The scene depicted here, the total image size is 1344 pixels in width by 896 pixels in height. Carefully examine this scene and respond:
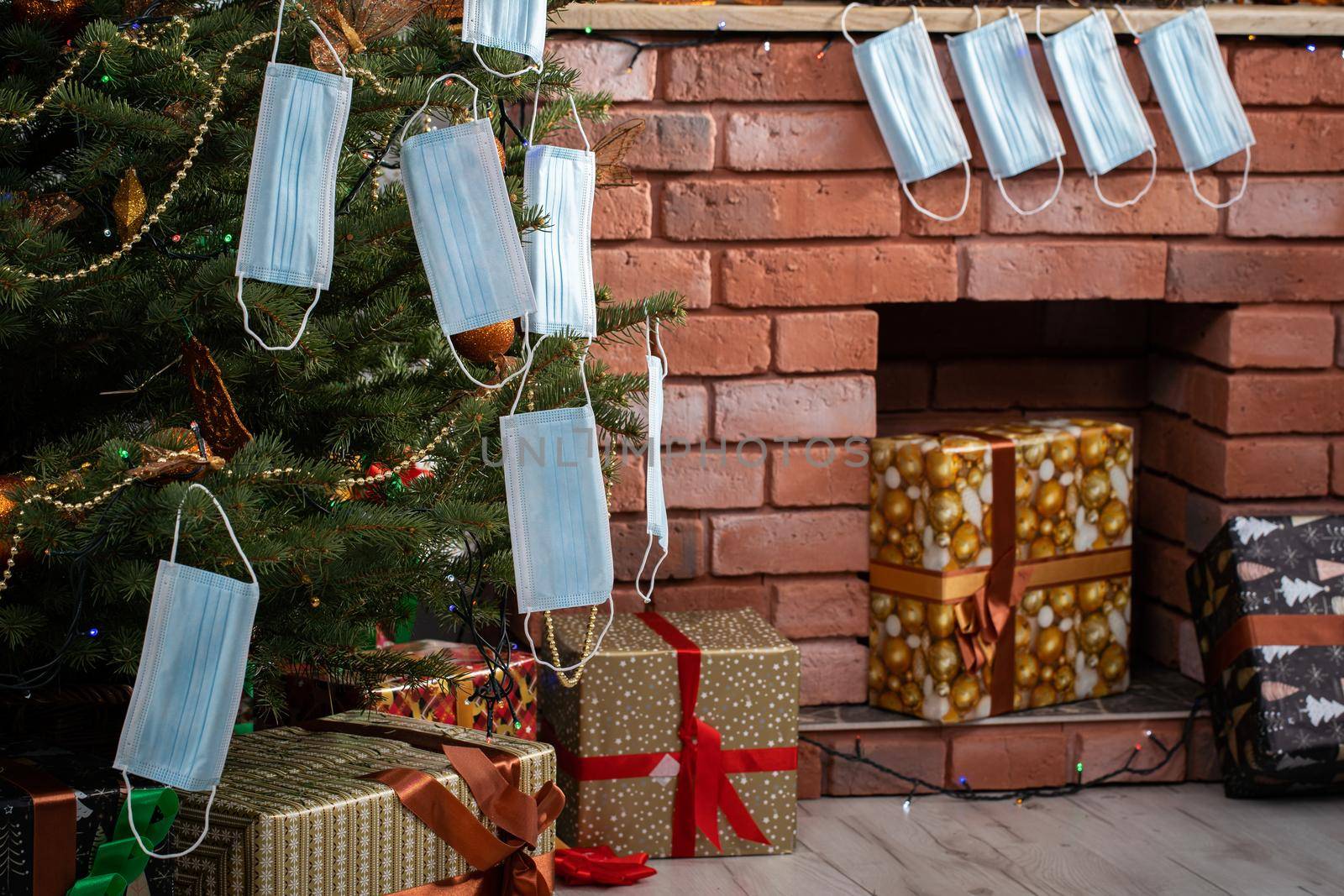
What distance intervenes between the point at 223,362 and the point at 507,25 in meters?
0.35

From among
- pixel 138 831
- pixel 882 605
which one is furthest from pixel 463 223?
pixel 882 605

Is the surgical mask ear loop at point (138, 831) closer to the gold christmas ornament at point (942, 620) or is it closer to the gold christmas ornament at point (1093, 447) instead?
the gold christmas ornament at point (942, 620)

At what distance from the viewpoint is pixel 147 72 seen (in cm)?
105

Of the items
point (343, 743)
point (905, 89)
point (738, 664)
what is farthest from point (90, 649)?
point (905, 89)

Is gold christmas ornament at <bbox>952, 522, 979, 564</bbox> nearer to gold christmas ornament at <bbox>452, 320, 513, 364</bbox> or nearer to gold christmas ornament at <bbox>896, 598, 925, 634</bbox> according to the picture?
gold christmas ornament at <bbox>896, 598, 925, 634</bbox>

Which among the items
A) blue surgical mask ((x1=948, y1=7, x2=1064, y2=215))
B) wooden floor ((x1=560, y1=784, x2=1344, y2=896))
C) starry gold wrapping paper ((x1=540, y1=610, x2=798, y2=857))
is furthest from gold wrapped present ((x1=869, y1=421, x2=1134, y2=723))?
blue surgical mask ((x1=948, y1=7, x2=1064, y2=215))

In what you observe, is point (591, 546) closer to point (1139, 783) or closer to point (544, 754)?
point (544, 754)

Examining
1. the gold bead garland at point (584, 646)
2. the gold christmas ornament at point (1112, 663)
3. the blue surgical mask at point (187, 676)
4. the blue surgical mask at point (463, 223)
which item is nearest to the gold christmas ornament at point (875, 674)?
the gold christmas ornament at point (1112, 663)

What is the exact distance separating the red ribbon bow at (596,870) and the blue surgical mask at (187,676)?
737 mm

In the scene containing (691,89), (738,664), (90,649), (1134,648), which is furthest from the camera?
(1134,648)

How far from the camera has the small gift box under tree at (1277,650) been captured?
1.79m

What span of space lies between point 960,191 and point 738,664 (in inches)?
28.0

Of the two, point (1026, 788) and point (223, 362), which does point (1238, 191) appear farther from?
point (223, 362)

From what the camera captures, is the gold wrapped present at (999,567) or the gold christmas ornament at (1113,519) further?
the gold christmas ornament at (1113,519)
